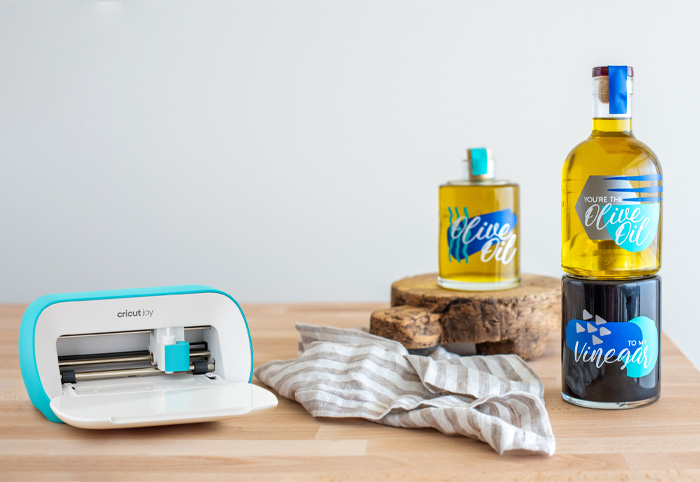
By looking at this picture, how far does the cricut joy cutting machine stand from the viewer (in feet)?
2.27

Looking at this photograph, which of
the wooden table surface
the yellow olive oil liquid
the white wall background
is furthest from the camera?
the white wall background

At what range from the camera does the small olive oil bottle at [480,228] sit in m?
1.01

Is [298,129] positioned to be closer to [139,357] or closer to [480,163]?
[480,163]

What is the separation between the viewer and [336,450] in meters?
0.67

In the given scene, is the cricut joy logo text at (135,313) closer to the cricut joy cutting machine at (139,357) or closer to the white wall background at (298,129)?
A: the cricut joy cutting machine at (139,357)

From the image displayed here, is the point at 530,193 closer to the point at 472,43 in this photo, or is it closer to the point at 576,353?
the point at 472,43

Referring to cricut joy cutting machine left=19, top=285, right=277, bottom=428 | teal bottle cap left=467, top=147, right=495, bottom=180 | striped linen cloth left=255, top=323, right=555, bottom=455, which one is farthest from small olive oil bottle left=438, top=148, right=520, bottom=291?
cricut joy cutting machine left=19, top=285, right=277, bottom=428

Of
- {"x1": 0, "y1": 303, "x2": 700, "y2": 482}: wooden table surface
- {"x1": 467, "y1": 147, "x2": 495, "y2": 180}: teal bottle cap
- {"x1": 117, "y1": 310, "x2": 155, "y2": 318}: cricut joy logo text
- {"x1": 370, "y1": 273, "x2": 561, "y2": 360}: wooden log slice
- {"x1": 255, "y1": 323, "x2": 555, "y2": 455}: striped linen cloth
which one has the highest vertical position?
{"x1": 467, "y1": 147, "x2": 495, "y2": 180}: teal bottle cap

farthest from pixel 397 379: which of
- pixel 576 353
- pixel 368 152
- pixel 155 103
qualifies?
pixel 155 103

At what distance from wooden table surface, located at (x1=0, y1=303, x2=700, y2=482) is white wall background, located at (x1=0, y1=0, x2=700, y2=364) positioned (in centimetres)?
93

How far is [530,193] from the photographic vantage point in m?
1.70

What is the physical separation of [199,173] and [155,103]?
18cm

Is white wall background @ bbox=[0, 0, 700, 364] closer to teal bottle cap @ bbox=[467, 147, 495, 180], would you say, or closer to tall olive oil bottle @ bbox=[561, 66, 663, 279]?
teal bottle cap @ bbox=[467, 147, 495, 180]

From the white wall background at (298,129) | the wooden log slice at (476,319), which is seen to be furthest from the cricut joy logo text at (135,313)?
the white wall background at (298,129)
